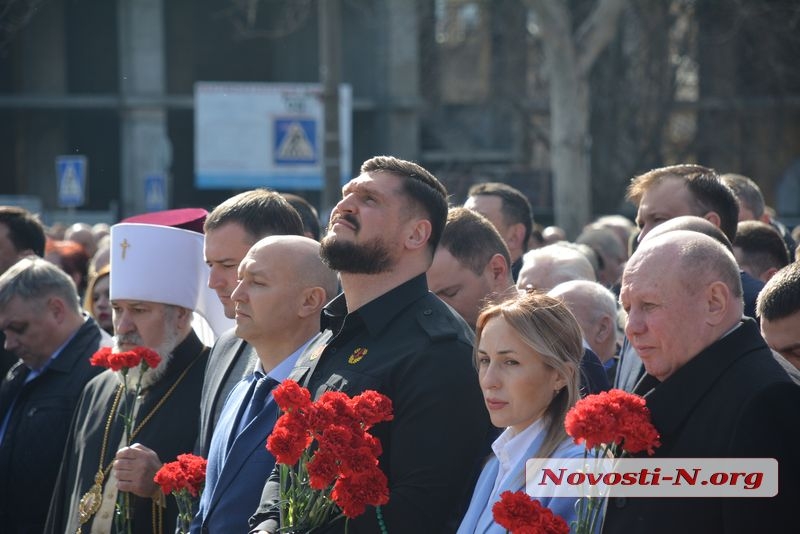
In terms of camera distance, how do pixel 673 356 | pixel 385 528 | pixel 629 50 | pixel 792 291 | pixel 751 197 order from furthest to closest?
pixel 629 50, pixel 751 197, pixel 792 291, pixel 385 528, pixel 673 356

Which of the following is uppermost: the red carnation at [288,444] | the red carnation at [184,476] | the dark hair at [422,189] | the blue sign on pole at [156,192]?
the dark hair at [422,189]

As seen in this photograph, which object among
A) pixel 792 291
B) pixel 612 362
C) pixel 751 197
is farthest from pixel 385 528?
pixel 751 197

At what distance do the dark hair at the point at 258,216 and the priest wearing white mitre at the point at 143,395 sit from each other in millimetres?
447

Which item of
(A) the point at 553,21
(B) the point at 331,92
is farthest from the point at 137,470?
(A) the point at 553,21

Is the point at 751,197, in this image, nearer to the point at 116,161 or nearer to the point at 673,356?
the point at 673,356

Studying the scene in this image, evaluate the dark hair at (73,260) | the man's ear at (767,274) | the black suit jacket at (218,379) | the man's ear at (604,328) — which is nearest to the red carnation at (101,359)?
the black suit jacket at (218,379)

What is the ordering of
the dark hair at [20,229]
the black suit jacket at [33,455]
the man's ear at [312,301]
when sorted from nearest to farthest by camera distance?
the man's ear at [312,301]
the black suit jacket at [33,455]
the dark hair at [20,229]

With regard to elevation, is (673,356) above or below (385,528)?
above

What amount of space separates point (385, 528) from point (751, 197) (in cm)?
442

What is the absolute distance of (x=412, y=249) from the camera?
168 inches

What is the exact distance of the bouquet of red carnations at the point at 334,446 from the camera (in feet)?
11.1

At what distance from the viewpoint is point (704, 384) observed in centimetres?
324

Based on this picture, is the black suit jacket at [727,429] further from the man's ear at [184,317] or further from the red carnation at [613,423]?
the man's ear at [184,317]

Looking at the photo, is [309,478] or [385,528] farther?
[385,528]
